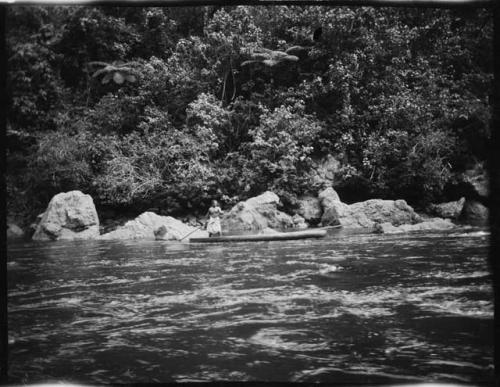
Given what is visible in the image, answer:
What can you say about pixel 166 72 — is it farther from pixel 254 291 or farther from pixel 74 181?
pixel 254 291

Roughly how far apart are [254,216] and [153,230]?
2.89 metres

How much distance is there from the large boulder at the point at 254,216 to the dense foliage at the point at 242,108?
5.69 feet

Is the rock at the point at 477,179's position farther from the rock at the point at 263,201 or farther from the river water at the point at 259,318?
the river water at the point at 259,318

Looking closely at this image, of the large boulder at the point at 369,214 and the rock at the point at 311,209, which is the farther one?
the rock at the point at 311,209

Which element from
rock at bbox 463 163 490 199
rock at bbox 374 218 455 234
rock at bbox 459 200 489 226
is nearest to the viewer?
rock at bbox 374 218 455 234

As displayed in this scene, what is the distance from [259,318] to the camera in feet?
11.8

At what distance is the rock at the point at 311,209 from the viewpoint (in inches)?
542

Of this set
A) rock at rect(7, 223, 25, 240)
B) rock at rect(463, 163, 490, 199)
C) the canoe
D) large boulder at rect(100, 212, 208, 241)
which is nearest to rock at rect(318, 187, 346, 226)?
the canoe

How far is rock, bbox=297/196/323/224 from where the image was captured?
45.2ft

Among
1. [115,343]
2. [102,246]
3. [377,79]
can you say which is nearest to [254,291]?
[115,343]

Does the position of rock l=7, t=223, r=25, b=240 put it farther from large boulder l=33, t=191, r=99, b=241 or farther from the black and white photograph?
large boulder l=33, t=191, r=99, b=241

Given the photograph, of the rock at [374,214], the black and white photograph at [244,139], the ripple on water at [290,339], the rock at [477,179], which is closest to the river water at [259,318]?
the ripple on water at [290,339]

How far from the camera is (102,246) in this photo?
9.29 meters

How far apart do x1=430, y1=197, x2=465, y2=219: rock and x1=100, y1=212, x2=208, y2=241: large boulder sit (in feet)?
24.7
